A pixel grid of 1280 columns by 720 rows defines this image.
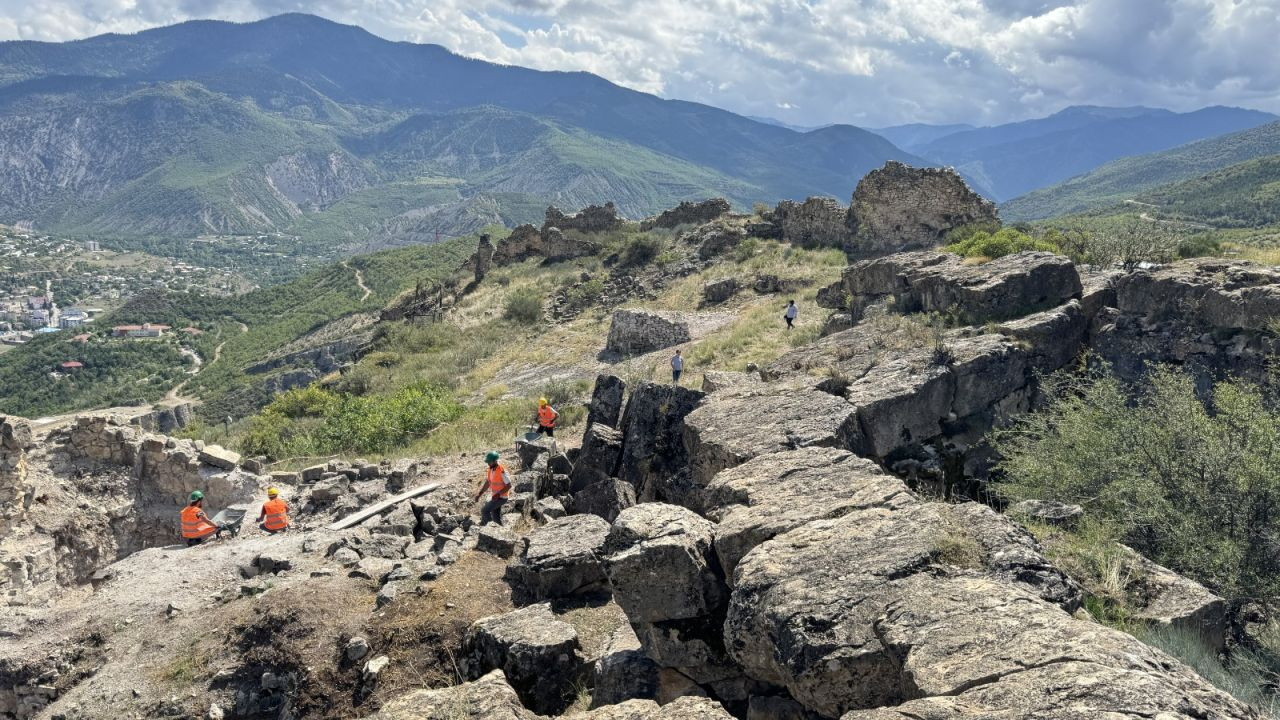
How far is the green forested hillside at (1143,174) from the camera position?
129 metres

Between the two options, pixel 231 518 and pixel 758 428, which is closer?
pixel 758 428

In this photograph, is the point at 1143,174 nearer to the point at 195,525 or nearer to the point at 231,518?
the point at 231,518

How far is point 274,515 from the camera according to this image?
1196 cm

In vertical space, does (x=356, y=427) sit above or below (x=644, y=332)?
below

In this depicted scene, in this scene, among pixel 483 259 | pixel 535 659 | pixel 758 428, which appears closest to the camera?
pixel 535 659

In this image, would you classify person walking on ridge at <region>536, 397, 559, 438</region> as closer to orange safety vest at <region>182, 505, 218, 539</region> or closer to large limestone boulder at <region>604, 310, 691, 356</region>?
orange safety vest at <region>182, 505, 218, 539</region>

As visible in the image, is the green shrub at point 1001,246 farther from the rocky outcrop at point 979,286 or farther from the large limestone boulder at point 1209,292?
the large limestone boulder at point 1209,292

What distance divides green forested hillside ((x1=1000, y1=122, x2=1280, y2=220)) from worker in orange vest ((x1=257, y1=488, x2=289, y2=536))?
129m

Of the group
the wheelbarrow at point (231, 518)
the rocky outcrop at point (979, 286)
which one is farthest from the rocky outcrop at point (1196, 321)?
the wheelbarrow at point (231, 518)

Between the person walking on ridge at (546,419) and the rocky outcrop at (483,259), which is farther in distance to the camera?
the rocky outcrop at (483,259)

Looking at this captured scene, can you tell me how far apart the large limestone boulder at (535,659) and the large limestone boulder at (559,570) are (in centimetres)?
113

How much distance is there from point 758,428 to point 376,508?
6715 millimetres

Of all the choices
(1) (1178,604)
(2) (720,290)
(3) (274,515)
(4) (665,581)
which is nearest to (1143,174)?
(2) (720,290)

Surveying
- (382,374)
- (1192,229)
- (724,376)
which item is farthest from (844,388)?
(1192,229)
